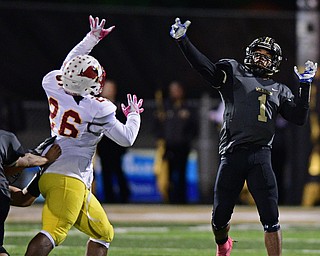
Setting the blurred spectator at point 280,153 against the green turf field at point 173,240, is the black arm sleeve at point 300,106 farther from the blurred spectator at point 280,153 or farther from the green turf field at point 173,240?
the blurred spectator at point 280,153

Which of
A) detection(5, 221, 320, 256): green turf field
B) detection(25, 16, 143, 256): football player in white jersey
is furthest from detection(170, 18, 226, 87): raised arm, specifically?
detection(5, 221, 320, 256): green turf field

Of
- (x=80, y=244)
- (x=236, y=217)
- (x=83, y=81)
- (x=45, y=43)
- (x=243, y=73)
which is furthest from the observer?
(x=45, y=43)

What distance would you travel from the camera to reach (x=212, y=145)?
586 inches

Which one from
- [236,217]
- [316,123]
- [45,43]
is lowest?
[236,217]

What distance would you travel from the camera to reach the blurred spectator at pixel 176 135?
14.1 metres

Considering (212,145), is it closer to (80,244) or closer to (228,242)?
(80,244)

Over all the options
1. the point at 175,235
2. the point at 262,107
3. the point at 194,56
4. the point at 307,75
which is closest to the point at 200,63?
the point at 194,56

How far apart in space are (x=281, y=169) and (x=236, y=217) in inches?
78.2

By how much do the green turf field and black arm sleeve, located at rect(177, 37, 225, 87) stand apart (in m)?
1.90

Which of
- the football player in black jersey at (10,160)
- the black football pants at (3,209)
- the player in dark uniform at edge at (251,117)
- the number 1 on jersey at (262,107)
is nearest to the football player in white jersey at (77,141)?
the football player in black jersey at (10,160)

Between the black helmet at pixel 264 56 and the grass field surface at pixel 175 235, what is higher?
the black helmet at pixel 264 56

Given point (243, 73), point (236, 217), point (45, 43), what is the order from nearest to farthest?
point (243, 73) → point (236, 217) → point (45, 43)

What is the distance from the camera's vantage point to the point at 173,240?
10008 mm

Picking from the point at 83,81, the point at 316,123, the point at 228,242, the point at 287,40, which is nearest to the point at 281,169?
the point at 316,123
